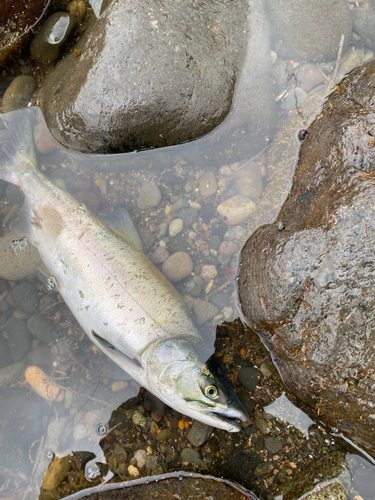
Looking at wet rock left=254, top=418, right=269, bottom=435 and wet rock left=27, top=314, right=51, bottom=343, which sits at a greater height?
wet rock left=27, top=314, right=51, bottom=343

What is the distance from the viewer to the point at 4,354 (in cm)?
410

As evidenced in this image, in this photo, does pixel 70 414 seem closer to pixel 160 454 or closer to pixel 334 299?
pixel 160 454

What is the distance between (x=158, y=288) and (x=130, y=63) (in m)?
2.35

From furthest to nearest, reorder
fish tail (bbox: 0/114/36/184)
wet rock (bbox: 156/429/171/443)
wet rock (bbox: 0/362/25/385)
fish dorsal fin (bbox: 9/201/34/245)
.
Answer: wet rock (bbox: 0/362/25/385) → fish tail (bbox: 0/114/36/184) → fish dorsal fin (bbox: 9/201/34/245) → wet rock (bbox: 156/429/171/443)

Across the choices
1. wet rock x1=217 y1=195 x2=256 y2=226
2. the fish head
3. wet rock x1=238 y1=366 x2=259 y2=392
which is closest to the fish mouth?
the fish head

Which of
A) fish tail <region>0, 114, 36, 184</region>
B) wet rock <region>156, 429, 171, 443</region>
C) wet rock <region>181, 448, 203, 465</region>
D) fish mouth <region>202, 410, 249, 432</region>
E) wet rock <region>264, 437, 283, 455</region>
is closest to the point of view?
fish mouth <region>202, 410, 249, 432</region>

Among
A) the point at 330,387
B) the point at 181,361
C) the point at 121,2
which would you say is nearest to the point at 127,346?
the point at 181,361

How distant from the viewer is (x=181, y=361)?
3.17 metres

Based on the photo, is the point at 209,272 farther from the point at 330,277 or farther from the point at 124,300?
the point at 330,277

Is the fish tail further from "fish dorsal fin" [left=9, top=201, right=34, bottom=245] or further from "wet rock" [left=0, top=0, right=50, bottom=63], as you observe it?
"wet rock" [left=0, top=0, right=50, bottom=63]

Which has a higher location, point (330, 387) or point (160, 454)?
point (330, 387)

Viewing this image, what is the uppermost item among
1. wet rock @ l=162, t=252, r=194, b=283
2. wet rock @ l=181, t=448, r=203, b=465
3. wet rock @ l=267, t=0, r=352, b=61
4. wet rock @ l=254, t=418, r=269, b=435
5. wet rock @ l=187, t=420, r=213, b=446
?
wet rock @ l=267, t=0, r=352, b=61

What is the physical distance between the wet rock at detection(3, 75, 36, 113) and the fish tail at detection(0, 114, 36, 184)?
26 centimetres

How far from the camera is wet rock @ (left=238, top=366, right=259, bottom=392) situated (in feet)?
11.8
